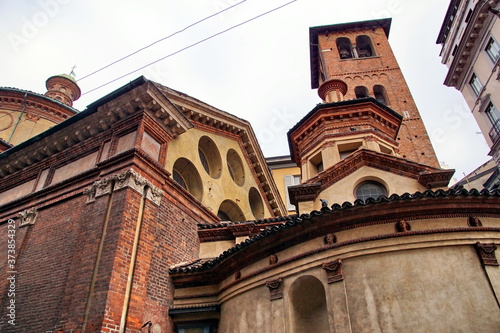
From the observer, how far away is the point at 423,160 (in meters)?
22.0

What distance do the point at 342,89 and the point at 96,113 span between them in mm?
11989

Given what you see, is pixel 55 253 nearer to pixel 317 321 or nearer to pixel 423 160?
pixel 317 321

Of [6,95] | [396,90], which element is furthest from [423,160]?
[6,95]

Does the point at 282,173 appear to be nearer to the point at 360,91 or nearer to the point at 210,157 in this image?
the point at 360,91

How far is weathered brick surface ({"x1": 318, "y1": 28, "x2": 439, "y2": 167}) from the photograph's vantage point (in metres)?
23.0

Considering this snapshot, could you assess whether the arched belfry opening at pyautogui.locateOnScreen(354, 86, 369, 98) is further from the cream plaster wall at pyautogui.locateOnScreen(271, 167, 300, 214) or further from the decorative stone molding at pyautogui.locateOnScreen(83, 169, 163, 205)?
the decorative stone molding at pyautogui.locateOnScreen(83, 169, 163, 205)

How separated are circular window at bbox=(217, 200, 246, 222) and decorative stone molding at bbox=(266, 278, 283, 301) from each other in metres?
6.69

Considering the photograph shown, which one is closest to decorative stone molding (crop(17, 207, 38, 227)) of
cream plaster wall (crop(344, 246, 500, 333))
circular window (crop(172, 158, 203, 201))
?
circular window (crop(172, 158, 203, 201))

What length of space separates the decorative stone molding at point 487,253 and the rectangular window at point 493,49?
20.3 meters

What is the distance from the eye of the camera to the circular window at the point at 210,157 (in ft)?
48.5

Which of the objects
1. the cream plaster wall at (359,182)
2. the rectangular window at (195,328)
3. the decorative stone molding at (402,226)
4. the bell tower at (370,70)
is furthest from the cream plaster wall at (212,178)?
Result: the bell tower at (370,70)

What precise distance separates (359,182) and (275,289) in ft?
17.2

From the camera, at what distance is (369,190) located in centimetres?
1174

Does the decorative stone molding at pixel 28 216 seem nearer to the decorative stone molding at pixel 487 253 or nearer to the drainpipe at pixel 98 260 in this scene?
the drainpipe at pixel 98 260
